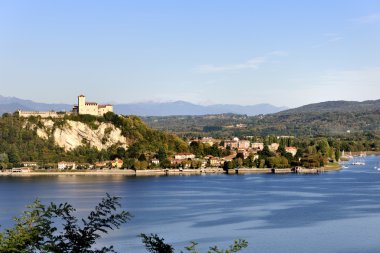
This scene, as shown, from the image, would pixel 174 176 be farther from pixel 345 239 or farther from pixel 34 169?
pixel 345 239

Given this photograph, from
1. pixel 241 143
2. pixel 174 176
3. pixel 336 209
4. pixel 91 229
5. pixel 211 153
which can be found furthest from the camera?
pixel 241 143

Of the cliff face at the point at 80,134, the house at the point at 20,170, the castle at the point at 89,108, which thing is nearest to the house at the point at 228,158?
the cliff face at the point at 80,134

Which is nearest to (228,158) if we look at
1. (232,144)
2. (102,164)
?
(102,164)

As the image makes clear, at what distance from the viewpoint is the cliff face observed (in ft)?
141

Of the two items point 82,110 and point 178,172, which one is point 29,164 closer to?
point 82,110

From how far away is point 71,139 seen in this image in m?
43.2

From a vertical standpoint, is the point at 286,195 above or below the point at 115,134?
below

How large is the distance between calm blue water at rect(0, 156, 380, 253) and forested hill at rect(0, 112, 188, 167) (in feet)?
19.7

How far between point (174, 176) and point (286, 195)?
13.2m

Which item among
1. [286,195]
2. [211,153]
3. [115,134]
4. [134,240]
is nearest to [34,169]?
[115,134]

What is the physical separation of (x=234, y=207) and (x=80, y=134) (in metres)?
22.3

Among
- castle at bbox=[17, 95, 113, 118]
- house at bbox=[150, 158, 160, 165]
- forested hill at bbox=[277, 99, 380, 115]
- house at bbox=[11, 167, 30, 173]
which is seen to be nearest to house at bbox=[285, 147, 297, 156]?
house at bbox=[150, 158, 160, 165]

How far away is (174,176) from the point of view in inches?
1542

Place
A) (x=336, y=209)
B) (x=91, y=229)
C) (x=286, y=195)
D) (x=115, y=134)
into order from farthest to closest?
(x=115, y=134) < (x=286, y=195) < (x=336, y=209) < (x=91, y=229)
